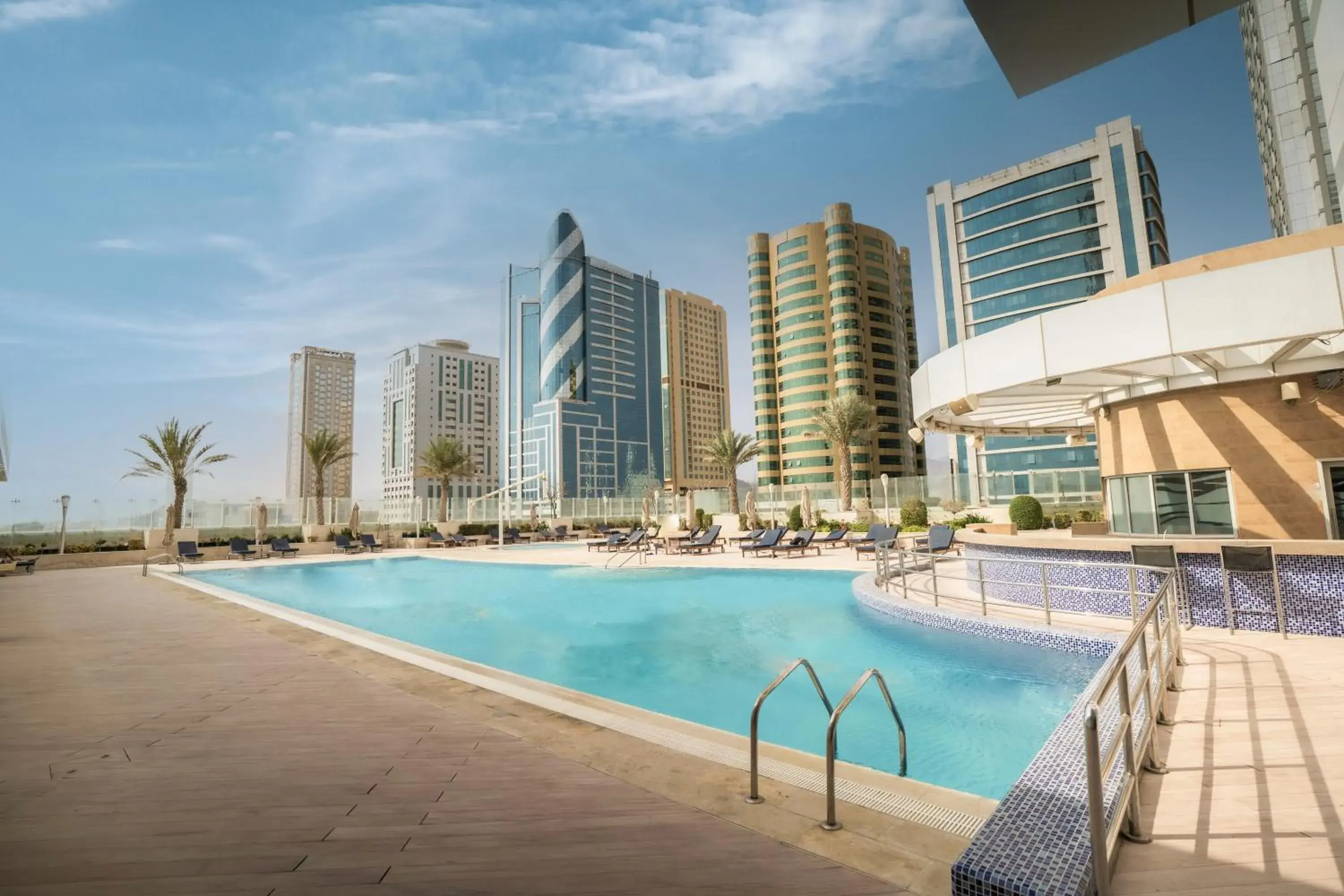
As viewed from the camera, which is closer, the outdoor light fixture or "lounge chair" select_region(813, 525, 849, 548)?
the outdoor light fixture

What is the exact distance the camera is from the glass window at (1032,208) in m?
60.8

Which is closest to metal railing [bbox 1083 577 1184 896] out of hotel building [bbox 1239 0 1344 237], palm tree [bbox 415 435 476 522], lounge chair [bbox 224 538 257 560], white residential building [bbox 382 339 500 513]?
lounge chair [bbox 224 538 257 560]

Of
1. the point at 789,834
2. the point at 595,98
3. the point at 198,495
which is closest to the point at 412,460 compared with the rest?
the point at 198,495

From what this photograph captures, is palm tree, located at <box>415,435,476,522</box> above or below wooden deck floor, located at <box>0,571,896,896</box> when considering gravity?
above

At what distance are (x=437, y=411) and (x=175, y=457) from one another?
125549 mm

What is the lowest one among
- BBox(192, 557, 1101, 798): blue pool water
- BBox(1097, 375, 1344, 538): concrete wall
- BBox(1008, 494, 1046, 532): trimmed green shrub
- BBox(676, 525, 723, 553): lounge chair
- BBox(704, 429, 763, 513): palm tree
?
BBox(192, 557, 1101, 798): blue pool water

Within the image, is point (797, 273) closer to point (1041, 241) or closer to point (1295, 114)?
point (1041, 241)

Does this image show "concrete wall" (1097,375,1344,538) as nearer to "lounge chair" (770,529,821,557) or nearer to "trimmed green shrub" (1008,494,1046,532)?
"trimmed green shrub" (1008,494,1046,532)

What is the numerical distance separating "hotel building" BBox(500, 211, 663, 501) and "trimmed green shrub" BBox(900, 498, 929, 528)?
324 feet

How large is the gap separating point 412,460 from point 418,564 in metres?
132

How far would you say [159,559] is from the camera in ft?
78.5

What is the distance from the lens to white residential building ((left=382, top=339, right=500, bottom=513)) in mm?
144000

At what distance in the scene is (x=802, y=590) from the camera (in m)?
13.7

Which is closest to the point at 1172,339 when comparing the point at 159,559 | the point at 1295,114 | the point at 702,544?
the point at 702,544
